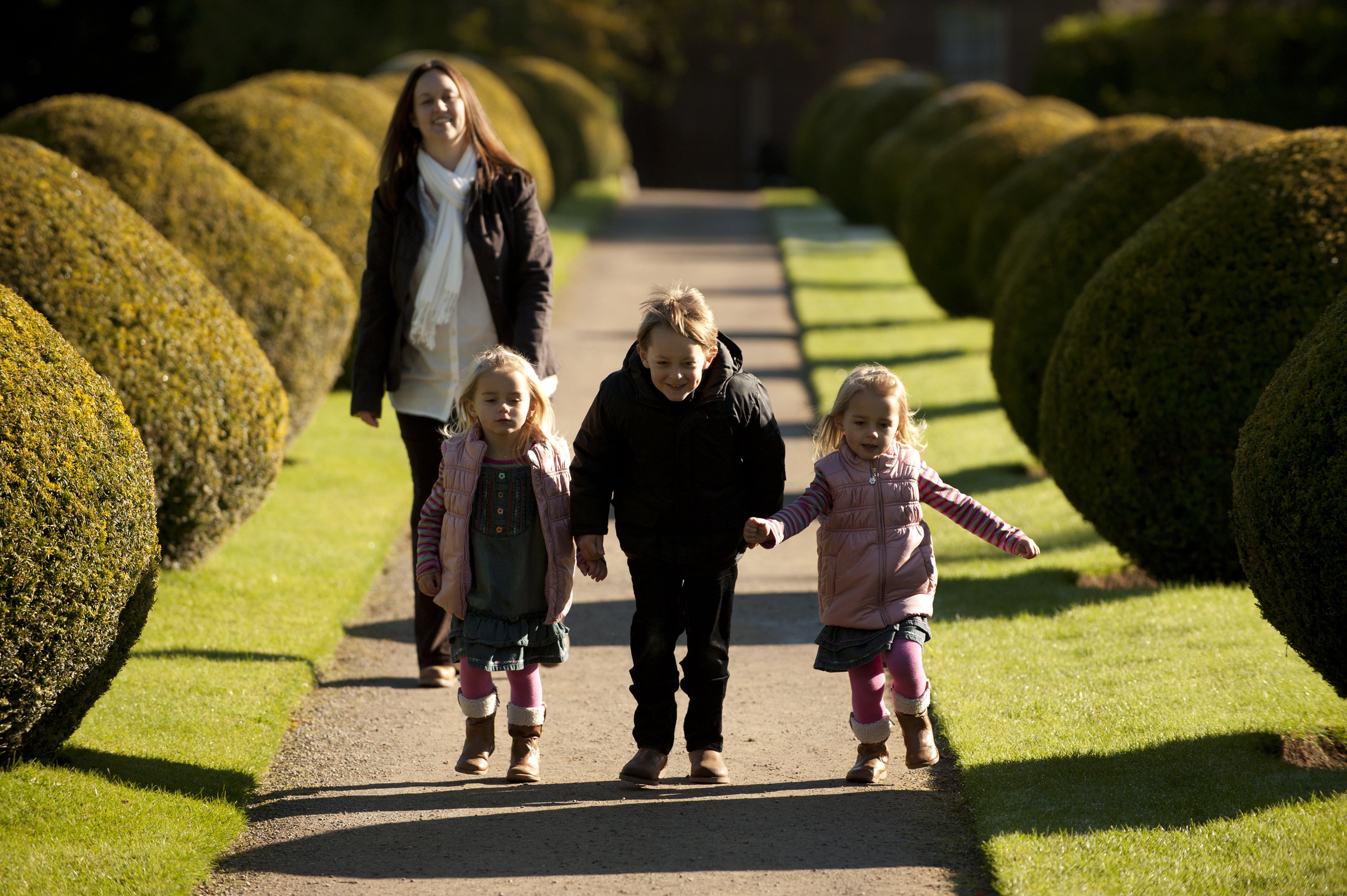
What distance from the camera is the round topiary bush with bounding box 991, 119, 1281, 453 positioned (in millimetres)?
7801

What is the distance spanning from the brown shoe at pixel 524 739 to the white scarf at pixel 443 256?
1443 millimetres

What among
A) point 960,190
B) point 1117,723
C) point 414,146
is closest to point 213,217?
point 414,146

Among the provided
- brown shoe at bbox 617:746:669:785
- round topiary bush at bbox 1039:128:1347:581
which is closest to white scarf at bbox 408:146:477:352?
brown shoe at bbox 617:746:669:785

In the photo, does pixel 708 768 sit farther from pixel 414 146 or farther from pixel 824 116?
pixel 824 116

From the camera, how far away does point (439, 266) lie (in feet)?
17.0

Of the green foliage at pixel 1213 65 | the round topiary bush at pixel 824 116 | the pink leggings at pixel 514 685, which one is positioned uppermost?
the pink leggings at pixel 514 685

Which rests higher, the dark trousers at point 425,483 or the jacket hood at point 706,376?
the jacket hood at point 706,376

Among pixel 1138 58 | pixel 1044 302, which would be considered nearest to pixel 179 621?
pixel 1044 302

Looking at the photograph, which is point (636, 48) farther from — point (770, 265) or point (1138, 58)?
point (770, 265)

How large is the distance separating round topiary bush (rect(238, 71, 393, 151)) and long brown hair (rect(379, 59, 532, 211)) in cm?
744

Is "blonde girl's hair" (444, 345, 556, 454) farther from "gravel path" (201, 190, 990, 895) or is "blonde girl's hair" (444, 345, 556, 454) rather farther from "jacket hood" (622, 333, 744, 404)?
"gravel path" (201, 190, 990, 895)

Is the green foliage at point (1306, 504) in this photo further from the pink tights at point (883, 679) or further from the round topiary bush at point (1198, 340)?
the round topiary bush at point (1198, 340)

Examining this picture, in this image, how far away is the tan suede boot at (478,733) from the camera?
447 cm

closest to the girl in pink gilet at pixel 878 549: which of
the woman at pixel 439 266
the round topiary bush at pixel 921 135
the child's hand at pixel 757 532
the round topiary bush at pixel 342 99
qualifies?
the child's hand at pixel 757 532
